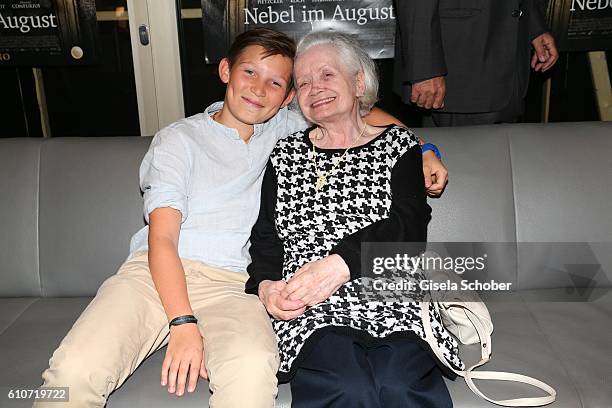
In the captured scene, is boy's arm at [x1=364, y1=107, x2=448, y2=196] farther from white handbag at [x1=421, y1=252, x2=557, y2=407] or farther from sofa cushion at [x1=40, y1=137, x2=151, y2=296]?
sofa cushion at [x1=40, y1=137, x2=151, y2=296]

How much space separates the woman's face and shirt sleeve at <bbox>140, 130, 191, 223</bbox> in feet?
1.30

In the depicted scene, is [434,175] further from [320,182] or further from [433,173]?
[320,182]

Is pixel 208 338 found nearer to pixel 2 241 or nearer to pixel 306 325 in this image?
pixel 306 325

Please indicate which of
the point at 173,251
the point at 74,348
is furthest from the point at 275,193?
the point at 74,348

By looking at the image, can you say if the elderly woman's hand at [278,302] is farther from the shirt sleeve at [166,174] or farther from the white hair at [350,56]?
the white hair at [350,56]

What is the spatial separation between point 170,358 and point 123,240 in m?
0.67

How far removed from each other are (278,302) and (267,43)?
2.62 feet

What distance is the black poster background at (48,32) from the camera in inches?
142

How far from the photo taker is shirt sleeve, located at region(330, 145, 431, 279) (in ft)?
5.59

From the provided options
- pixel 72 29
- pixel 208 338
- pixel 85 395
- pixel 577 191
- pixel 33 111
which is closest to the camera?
pixel 85 395

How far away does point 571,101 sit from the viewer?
3.88 meters

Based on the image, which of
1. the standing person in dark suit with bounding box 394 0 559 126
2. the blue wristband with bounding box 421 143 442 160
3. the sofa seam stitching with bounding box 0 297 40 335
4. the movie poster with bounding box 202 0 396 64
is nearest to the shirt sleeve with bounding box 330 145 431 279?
the blue wristband with bounding box 421 143 442 160

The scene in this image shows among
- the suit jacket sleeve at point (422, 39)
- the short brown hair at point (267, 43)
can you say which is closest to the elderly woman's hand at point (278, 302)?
the short brown hair at point (267, 43)

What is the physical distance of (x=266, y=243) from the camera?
6.17 feet
